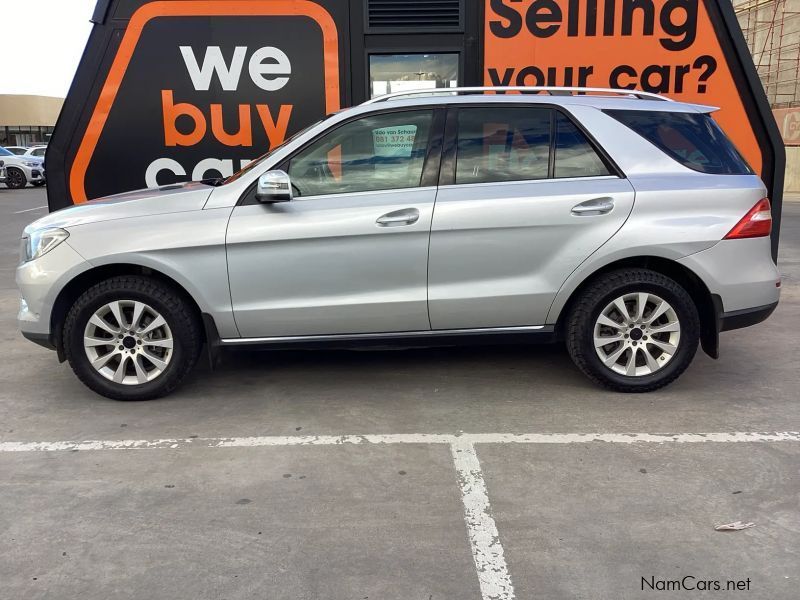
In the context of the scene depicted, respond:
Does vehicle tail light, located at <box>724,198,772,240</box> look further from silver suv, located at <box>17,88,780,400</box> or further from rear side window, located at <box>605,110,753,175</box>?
rear side window, located at <box>605,110,753,175</box>

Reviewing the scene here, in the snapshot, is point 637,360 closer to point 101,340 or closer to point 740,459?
point 740,459

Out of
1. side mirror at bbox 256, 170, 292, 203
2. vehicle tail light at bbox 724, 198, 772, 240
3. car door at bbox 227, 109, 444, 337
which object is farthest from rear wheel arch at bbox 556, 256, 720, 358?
side mirror at bbox 256, 170, 292, 203

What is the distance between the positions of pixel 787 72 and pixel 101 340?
29.5 meters

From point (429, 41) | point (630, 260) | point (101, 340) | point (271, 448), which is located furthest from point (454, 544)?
point (429, 41)

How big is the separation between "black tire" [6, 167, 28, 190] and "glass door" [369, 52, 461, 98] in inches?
865

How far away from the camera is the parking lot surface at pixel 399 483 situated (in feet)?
8.63

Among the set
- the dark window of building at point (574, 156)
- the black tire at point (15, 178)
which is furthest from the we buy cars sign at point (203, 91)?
the black tire at point (15, 178)

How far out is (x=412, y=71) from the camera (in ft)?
20.4

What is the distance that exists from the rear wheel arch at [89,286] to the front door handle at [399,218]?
1247 mm

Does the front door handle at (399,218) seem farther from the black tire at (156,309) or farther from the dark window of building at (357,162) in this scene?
the black tire at (156,309)

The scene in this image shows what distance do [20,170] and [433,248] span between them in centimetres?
2411

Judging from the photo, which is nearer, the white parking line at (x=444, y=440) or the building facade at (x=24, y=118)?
the white parking line at (x=444, y=440)

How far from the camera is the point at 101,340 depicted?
14.0 ft

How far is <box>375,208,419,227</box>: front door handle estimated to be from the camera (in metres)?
4.17
